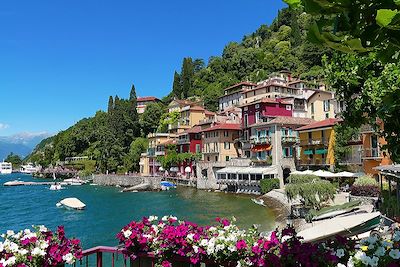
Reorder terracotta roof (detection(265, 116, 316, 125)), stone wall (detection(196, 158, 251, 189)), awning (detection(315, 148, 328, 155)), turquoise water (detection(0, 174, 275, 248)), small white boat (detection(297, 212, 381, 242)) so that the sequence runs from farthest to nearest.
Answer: stone wall (detection(196, 158, 251, 189))
terracotta roof (detection(265, 116, 316, 125))
awning (detection(315, 148, 328, 155))
turquoise water (detection(0, 174, 275, 248))
small white boat (detection(297, 212, 381, 242))

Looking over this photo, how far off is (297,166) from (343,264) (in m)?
47.0

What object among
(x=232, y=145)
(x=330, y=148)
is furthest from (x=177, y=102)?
(x=330, y=148)

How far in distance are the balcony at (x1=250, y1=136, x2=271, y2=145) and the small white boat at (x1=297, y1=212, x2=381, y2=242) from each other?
135 ft

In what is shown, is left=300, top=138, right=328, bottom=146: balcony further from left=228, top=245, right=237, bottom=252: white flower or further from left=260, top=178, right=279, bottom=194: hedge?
left=228, top=245, right=237, bottom=252: white flower

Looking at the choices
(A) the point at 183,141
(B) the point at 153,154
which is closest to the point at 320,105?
(A) the point at 183,141

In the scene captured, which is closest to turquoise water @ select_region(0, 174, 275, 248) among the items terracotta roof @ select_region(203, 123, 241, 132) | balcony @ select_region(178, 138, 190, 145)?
terracotta roof @ select_region(203, 123, 241, 132)

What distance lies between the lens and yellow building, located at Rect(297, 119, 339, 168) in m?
44.8

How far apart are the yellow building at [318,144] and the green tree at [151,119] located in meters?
54.2

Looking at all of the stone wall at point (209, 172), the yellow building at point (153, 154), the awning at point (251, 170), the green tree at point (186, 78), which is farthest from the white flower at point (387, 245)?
the green tree at point (186, 78)

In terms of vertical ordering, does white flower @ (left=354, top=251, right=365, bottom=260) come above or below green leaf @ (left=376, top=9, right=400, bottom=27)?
below

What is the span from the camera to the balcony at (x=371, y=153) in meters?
37.2

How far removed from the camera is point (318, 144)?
152ft

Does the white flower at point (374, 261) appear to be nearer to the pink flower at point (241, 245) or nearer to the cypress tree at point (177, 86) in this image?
the pink flower at point (241, 245)

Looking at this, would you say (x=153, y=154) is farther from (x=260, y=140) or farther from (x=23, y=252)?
(x=23, y=252)
